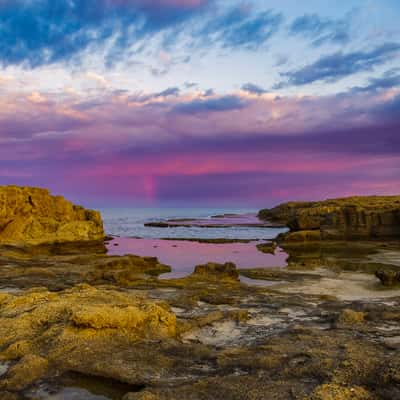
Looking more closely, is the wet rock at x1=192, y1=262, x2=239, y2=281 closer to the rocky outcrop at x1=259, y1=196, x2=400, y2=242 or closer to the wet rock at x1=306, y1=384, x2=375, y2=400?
the wet rock at x1=306, y1=384, x2=375, y2=400

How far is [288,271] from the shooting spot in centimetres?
2623

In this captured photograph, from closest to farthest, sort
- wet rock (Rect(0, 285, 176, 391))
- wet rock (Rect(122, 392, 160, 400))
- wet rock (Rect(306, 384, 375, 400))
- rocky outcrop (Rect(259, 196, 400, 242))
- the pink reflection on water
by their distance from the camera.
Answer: wet rock (Rect(306, 384, 375, 400)), wet rock (Rect(122, 392, 160, 400)), wet rock (Rect(0, 285, 176, 391)), the pink reflection on water, rocky outcrop (Rect(259, 196, 400, 242))

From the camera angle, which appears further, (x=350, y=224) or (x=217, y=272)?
(x=350, y=224)

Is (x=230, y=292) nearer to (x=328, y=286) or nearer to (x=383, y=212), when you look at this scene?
(x=328, y=286)

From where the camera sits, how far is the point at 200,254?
39281mm

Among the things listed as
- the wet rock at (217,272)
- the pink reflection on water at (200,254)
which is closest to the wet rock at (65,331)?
the wet rock at (217,272)

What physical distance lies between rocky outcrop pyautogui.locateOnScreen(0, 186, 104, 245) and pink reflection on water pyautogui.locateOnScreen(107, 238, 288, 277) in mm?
5950

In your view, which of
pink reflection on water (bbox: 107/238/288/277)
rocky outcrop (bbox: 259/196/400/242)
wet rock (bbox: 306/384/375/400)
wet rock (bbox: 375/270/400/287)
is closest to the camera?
wet rock (bbox: 306/384/375/400)

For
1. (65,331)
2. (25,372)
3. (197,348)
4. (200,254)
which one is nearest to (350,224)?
(200,254)

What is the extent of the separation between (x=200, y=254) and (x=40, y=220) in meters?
21.1

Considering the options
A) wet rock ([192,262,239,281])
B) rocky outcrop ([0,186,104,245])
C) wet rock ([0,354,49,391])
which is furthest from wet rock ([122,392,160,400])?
rocky outcrop ([0,186,104,245])

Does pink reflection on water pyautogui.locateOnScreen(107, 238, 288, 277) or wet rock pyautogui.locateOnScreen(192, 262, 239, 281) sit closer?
wet rock pyautogui.locateOnScreen(192, 262, 239, 281)

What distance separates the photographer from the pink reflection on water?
3244 centimetres

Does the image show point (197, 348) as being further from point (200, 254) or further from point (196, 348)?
point (200, 254)
